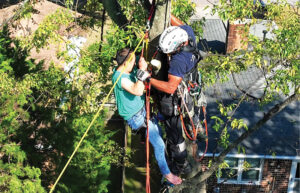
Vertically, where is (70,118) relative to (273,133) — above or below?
above

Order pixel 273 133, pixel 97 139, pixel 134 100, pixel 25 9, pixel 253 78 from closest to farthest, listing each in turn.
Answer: pixel 134 100
pixel 25 9
pixel 97 139
pixel 273 133
pixel 253 78

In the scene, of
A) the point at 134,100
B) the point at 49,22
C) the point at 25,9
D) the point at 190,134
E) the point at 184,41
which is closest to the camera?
the point at 184,41

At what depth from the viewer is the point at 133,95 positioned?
18.9 ft

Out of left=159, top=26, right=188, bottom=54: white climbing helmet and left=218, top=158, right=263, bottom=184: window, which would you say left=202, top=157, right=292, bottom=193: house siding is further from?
left=159, top=26, right=188, bottom=54: white climbing helmet

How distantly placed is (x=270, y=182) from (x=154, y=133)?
8565 millimetres

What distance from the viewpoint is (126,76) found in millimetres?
5434

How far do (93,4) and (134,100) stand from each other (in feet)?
15.8

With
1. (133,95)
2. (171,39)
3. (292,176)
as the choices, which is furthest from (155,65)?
(292,176)

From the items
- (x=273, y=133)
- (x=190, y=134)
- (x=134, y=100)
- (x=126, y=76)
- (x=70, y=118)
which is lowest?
(x=273, y=133)

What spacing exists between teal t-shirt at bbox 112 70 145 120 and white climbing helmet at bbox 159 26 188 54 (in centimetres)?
72

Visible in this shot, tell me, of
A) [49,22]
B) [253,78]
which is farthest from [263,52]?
[253,78]

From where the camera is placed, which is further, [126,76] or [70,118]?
[70,118]

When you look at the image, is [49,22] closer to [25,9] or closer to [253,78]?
[25,9]

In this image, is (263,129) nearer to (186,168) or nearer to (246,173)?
(246,173)
